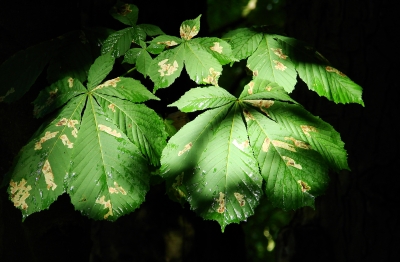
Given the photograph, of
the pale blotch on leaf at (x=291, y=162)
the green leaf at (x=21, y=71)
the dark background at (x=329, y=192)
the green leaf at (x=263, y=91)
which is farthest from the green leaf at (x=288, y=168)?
the dark background at (x=329, y=192)

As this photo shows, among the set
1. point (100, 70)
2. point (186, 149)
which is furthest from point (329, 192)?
point (100, 70)

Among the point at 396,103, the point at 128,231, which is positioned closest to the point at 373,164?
the point at 396,103

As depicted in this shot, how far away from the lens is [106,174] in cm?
83

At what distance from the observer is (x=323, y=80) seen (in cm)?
98

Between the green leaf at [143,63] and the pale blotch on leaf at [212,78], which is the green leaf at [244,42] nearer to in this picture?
the pale blotch on leaf at [212,78]

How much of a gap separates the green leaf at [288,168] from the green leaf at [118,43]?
Result: 45 cm

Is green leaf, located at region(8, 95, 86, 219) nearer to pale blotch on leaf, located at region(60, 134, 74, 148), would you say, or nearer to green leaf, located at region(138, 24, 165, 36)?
pale blotch on leaf, located at region(60, 134, 74, 148)

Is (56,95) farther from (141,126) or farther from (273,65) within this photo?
(273,65)

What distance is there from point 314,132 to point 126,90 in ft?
1.51

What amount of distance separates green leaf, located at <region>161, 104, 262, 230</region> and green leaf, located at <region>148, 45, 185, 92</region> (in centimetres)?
14

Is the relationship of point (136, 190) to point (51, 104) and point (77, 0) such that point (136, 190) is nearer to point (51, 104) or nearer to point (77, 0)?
point (51, 104)

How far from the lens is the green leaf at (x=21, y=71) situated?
3.31ft

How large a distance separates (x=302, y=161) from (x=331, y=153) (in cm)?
9

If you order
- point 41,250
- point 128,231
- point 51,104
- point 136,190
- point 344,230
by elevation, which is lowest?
point 344,230
